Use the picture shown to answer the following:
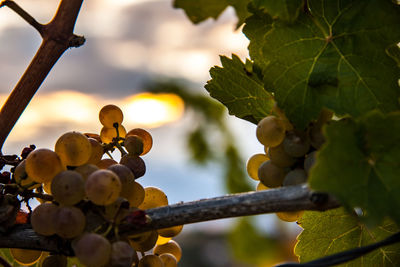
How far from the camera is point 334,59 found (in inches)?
19.1

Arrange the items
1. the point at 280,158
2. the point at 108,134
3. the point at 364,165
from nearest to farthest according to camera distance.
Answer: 1. the point at 364,165
2. the point at 280,158
3. the point at 108,134

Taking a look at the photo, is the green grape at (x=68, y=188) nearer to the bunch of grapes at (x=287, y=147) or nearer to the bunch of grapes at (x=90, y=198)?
the bunch of grapes at (x=90, y=198)

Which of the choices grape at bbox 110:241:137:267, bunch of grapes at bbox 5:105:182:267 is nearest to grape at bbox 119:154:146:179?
bunch of grapes at bbox 5:105:182:267

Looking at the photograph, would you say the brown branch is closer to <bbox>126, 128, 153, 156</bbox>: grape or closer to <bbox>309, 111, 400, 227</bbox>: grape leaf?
<bbox>126, 128, 153, 156</bbox>: grape

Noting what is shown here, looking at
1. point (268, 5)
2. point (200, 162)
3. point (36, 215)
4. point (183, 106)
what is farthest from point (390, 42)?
point (183, 106)

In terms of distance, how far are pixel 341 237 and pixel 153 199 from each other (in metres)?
0.22

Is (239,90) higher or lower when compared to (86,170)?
higher

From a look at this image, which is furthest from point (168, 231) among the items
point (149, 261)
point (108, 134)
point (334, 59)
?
point (334, 59)

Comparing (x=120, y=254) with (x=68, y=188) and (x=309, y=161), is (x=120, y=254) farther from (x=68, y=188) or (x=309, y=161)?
(x=309, y=161)

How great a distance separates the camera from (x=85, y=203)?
1.56 feet

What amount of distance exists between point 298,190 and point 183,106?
5.93 m

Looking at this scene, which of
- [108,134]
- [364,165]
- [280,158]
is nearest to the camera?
[364,165]

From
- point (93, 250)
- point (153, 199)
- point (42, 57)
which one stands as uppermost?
point (42, 57)

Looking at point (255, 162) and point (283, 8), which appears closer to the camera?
point (283, 8)
